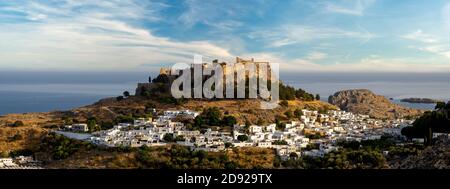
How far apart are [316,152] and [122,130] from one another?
1019 cm

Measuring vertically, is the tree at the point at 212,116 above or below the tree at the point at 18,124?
above

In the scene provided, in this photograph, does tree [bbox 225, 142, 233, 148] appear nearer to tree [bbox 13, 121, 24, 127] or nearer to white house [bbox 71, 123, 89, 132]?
white house [bbox 71, 123, 89, 132]

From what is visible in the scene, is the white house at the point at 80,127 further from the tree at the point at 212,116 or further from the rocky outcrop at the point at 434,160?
the rocky outcrop at the point at 434,160

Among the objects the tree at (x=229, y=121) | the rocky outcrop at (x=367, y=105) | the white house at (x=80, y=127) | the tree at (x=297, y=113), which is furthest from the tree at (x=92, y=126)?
the rocky outcrop at (x=367, y=105)

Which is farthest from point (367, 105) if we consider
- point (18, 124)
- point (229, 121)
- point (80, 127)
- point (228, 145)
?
point (18, 124)

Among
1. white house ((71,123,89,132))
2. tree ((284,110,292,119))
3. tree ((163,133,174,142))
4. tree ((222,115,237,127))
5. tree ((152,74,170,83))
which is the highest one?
tree ((152,74,170,83))

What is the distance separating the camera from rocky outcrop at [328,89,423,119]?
1766 inches

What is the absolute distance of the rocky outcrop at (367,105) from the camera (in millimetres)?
44859

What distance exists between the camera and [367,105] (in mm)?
48812

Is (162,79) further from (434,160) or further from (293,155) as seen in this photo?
(434,160)

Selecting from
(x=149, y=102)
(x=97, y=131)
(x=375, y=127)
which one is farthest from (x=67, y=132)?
(x=375, y=127)

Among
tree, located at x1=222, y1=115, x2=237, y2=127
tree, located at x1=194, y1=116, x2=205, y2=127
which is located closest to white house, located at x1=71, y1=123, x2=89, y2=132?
tree, located at x1=194, y1=116, x2=205, y2=127
